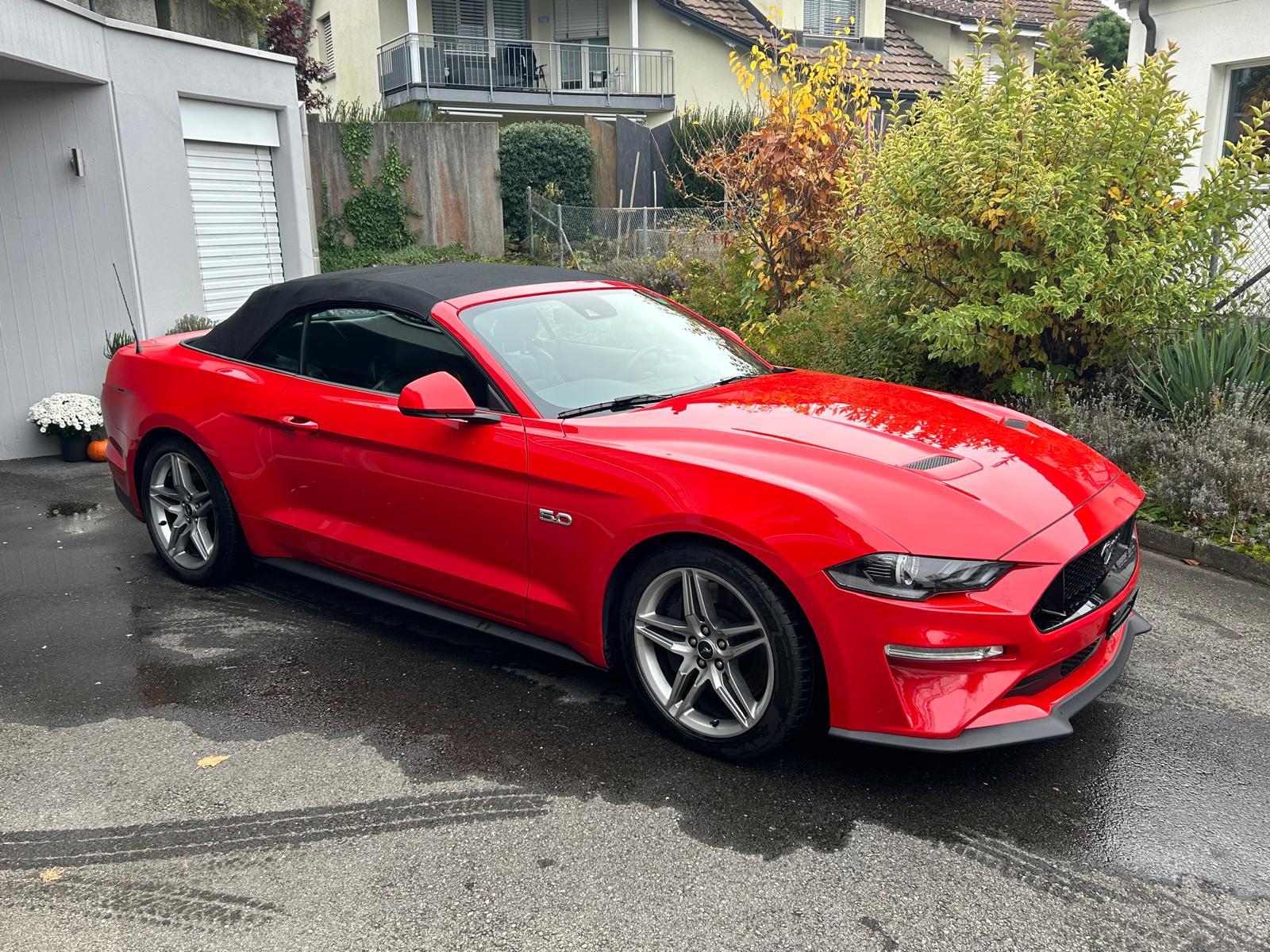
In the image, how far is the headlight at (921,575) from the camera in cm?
306

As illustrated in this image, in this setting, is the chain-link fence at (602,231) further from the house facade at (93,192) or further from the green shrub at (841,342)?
the house facade at (93,192)

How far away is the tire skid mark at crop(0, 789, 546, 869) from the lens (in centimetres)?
313

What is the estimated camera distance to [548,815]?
10.7 feet

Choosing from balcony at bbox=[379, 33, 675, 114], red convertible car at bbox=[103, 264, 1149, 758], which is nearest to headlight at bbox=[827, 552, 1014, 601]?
red convertible car at bbox=[103, 264, 1149, 758]

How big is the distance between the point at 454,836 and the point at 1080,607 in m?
2.04

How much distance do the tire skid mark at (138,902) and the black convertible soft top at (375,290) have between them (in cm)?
232

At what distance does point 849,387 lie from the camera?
177 inches

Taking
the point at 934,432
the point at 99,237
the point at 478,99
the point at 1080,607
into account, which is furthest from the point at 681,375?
the point at 478,99

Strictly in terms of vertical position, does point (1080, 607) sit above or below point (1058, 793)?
above

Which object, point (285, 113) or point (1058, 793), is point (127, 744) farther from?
point (285, 113)

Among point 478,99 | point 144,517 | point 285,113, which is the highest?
point 478,99

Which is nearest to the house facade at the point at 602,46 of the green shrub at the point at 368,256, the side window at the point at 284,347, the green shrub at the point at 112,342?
the green shrub at the point at 368,256

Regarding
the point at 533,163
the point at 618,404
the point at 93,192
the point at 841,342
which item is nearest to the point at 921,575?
the point at 618,404

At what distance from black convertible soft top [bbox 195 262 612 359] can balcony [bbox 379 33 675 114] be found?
23.1 metres
